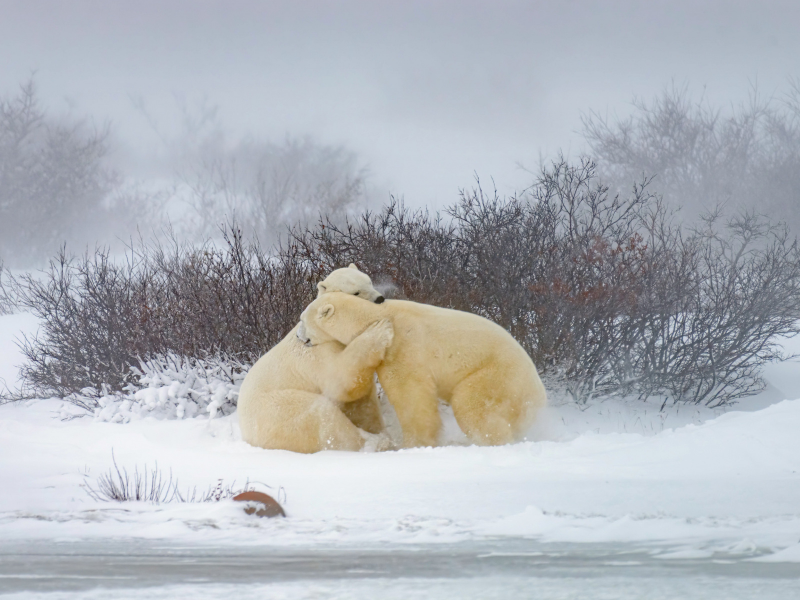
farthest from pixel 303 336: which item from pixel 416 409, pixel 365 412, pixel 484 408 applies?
pixel 484 408

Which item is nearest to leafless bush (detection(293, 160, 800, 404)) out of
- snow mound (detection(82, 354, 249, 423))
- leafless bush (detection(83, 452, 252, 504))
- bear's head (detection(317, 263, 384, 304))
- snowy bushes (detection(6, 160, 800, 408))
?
snowy bushes (detection(6, 160, 800, 408))

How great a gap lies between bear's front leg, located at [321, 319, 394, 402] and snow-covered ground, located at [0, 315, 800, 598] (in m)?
0.44

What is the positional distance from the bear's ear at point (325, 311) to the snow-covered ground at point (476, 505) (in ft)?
3.03

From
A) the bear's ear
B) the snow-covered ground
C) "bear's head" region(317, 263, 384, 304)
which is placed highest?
"bear's head" region(317, 263, 384, 304)

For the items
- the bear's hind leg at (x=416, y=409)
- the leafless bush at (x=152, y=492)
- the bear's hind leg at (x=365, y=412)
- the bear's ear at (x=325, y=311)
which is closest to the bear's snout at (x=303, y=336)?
the bear's ear at (x=325, y=311)

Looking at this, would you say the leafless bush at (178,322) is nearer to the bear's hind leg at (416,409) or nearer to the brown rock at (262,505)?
the bear's hind leg at (416,409)

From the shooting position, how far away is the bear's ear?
502cm

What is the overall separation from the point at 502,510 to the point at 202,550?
1.26 metres

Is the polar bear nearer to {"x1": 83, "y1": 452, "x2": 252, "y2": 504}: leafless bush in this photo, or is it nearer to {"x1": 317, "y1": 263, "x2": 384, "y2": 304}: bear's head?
{"x1": 317, "y1": 263, "x2": 384, "y2": 304}: bear's head

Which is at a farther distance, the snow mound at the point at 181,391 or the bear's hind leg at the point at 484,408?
the snow mound at the point at 181,391

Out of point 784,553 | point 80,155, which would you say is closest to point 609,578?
point 784,553

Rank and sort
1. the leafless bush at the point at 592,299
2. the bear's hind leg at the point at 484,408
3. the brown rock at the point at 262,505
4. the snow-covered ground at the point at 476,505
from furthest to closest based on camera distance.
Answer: the leafless bush at the point at 592,299, the bear's hind leg at the point at 484,408, the brown rock at the point at 262,505, the snow-covered ground at the point at 476,505

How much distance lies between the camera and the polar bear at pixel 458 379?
4.74 metres

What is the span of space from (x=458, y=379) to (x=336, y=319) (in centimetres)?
92
